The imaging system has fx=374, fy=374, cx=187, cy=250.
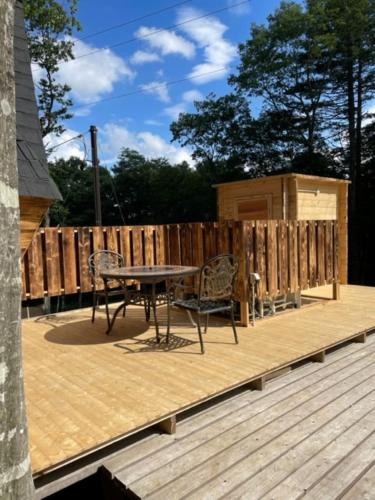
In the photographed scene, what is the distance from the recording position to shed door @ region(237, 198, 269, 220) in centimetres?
679

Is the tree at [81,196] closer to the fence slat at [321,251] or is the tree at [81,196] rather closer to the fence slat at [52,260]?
the fence slat at [52,260]

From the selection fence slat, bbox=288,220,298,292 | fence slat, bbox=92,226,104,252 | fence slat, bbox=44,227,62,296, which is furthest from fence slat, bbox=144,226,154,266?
fence slat, bbox=288,220,298,292

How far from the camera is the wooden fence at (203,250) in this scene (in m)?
4.36

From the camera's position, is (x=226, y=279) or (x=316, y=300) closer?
(x=226, y=279)

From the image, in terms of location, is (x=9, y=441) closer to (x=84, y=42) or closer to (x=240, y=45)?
(x=84, y=42)

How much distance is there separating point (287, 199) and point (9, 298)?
5.86 metres

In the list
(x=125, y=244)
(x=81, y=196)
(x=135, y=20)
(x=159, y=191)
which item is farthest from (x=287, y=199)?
(x=81, y=196)

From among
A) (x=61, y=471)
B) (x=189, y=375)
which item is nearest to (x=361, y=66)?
(x=189, y=375)

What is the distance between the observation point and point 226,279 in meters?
3.52

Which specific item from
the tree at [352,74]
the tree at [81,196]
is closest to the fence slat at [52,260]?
the tree at [352,74]

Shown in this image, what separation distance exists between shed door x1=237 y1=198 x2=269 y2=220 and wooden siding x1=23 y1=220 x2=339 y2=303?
1576 millimetres

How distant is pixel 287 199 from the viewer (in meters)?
6.43

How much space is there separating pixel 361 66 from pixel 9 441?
53.6ft

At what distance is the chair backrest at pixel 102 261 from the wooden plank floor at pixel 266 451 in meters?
2.77
